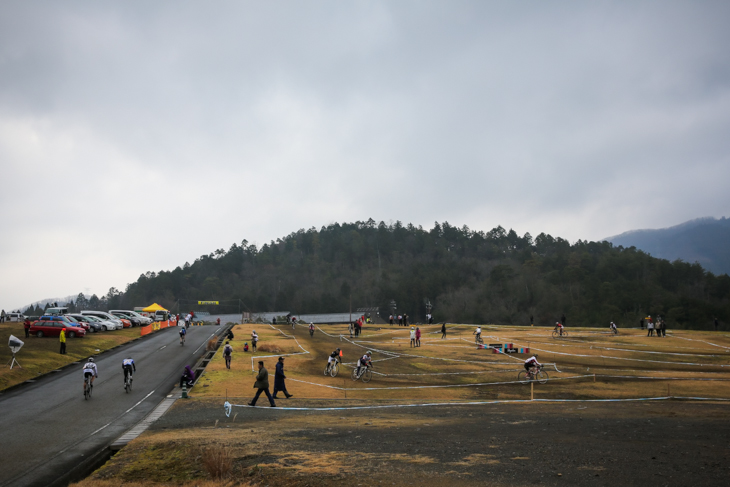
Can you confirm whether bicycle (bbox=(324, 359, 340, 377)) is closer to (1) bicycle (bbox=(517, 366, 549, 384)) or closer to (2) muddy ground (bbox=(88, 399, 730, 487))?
(1) bicycle (bbox=(517, 366, 549, 384))

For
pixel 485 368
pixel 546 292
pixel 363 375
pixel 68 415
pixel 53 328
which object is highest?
pixel 546 292

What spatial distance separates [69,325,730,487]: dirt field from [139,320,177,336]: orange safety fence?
95.9ft

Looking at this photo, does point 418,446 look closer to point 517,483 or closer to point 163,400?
point 517,483

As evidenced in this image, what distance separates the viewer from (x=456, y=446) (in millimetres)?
13508

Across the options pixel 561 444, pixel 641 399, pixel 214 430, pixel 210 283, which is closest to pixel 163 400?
pixel 214 430

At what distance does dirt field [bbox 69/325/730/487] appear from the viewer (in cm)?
1112

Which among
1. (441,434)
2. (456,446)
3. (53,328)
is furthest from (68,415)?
(53,328)

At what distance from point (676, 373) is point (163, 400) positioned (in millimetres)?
35737

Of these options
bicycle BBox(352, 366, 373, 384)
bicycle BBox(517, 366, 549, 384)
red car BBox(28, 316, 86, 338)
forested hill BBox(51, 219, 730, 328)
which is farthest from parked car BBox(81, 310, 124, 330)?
forested hill BBox(51, 219, 730, 328)

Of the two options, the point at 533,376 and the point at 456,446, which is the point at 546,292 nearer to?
the point at 533,376

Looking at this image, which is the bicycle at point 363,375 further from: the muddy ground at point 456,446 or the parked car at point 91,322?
the parked car at point 91,322

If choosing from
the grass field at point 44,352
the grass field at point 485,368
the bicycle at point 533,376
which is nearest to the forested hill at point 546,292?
the grass field at point 485,368

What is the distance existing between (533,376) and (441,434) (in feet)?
65.2

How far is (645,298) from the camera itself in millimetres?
120062
